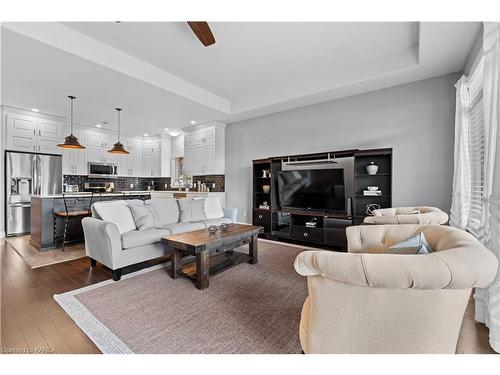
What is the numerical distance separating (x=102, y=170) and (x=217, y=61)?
5289mm

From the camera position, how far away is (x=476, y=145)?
8.53ft

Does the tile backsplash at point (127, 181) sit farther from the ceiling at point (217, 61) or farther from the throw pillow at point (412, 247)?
the throw pillow at point (412, 247)

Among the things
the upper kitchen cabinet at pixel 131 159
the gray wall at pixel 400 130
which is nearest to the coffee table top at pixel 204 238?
the gray wall at pixel 400 130

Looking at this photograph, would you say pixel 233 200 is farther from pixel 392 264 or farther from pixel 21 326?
pixel 392 264

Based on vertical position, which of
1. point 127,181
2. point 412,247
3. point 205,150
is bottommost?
point 412,247

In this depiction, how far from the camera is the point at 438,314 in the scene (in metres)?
0.98

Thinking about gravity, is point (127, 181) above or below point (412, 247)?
above

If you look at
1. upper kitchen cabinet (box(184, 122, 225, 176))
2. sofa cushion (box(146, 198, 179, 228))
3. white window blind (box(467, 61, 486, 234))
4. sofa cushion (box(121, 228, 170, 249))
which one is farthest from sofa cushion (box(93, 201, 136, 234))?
white window blind (box(467, 61, 486, 234))

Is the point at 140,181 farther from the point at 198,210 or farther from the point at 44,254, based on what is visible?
the point at 198,210

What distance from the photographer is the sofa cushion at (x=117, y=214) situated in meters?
3.04

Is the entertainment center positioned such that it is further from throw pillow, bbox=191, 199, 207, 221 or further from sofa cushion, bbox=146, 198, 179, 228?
sofa cushion, bbox=146, 198, 179, 228

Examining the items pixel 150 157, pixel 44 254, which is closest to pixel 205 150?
pixel 150 157
